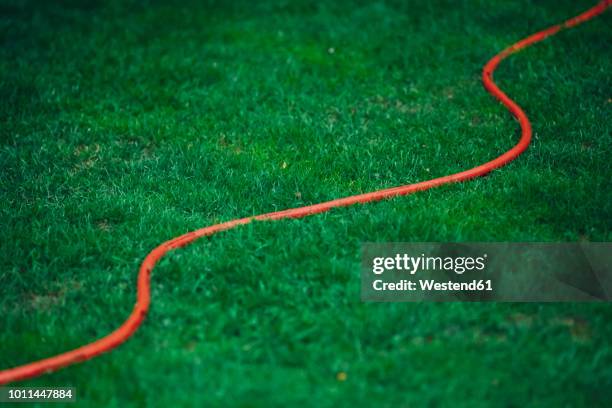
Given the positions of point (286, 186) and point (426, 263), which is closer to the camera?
point (426, 263)

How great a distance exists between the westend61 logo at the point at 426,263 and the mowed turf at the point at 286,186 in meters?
0.16

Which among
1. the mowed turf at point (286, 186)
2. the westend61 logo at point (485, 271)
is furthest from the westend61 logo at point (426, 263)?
the mowed turf at point (286, 186)

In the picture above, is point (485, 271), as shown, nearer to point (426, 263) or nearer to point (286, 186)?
point (426, 263)

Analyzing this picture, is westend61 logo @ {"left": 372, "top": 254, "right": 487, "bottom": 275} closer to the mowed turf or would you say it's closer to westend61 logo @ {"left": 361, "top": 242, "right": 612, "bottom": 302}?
westend61 logo @ {"left": 361, "top": 242, "right": 612, "bottom": 302}

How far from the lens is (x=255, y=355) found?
10.7 ft

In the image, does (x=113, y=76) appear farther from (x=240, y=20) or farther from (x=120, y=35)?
(x=240, y=20)

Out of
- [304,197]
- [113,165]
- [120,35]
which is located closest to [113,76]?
[120,35]


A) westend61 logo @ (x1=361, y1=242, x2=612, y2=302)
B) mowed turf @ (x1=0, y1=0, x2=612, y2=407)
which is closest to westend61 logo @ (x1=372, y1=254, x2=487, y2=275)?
westend61 logo @ (x1=361, y1=242, x2=612, y2=302)

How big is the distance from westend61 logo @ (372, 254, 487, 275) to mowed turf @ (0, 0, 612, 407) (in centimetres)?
16

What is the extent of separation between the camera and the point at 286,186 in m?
4.62

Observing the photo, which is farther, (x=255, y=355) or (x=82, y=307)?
(x=82, y=307)

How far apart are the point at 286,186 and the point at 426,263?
1211 mm

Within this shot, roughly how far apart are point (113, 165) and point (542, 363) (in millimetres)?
3221

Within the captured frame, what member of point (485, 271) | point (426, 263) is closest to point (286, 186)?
A: point (426, 263)
